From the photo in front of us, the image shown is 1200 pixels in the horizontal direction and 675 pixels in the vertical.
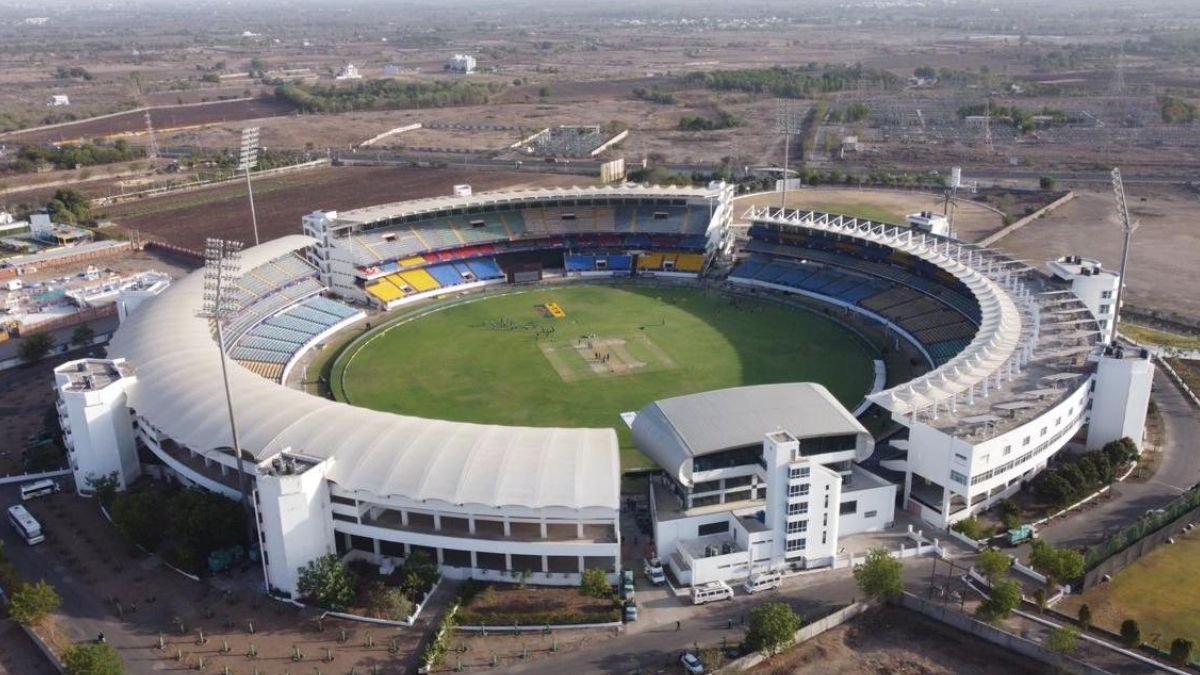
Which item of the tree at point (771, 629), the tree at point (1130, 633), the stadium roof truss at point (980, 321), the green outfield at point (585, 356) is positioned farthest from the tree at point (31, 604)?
the tree at point (1130, 633)

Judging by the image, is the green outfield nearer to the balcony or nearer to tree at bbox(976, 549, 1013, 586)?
the balcony

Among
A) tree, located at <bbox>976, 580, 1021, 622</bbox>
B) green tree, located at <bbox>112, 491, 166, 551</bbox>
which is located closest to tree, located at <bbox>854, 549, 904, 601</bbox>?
tree, located at <bbox>976, 580, 1021, 622</bbox>

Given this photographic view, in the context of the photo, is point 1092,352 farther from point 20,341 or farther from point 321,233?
point 20,341

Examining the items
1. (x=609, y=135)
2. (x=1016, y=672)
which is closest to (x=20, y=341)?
(x=1016, y=672)

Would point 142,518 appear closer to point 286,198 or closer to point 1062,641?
point 1062,641

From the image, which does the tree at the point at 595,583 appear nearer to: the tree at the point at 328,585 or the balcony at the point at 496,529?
the balcony at the point at 496,529

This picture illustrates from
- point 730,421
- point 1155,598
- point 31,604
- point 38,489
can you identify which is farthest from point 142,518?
point 1155,598

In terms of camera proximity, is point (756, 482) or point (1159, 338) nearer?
point (756, 482)
